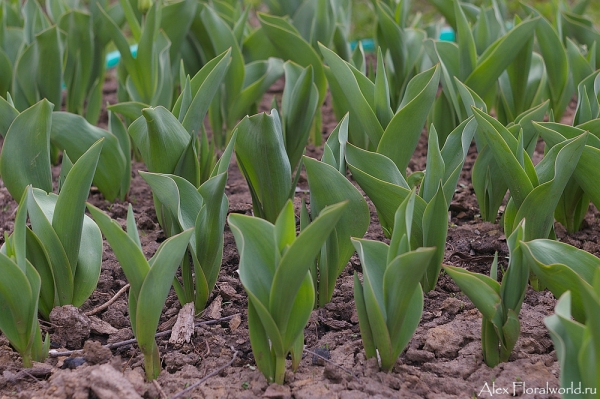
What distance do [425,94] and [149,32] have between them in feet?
3.24

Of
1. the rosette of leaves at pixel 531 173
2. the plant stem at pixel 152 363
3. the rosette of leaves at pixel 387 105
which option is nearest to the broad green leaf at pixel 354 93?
the rosette of leaves at pixel 387 105

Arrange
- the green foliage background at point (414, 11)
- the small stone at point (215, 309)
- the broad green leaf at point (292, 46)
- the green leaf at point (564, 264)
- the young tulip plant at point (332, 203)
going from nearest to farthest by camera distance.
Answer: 1. the green leaf at point (564, 264)
2. the young tulip plant at point (332, 203)
3. the small stone at point (215, 309)
4. the broad green leaf at point (292, 46)
5. the green foliage background at point (414, 11)

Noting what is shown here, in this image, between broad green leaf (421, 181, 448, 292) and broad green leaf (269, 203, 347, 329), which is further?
broad green leaf (421, 181, 448, 292)

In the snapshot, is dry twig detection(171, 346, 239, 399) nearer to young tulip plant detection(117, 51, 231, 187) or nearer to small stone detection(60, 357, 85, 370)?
small stone detection(60, 357, 85, 370)

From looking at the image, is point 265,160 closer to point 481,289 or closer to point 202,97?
point 202,97

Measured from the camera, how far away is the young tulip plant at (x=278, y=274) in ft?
3.75

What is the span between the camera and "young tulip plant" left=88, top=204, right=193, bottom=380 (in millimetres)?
1208

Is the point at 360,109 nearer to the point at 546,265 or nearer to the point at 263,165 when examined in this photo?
the point at 263,165

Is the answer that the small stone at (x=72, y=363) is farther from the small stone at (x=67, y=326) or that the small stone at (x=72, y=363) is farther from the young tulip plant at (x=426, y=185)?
the young tulip plant at (x=426, y=185)

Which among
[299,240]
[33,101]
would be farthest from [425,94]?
[33,101]


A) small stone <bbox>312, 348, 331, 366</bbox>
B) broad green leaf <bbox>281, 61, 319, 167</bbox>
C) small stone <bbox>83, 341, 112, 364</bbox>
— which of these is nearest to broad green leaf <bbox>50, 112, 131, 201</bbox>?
broad green leaf <bbox>281, 61, 319, 167</bbox>

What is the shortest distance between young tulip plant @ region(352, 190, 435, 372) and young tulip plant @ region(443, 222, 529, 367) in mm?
80

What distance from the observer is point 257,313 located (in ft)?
4.12

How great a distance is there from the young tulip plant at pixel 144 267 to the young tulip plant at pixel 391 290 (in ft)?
1.07
